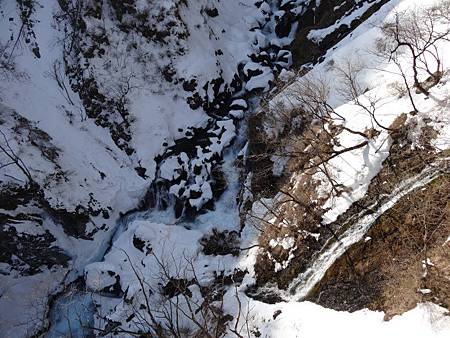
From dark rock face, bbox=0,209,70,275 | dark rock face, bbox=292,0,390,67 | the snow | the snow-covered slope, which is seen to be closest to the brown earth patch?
the snow-covered slope

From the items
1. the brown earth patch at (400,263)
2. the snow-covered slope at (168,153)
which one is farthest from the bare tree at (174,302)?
the brown earth patch at (400,263)

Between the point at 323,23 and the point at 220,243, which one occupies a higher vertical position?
the point at 323,23

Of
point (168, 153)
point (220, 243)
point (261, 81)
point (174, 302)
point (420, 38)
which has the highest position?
point (261, 81)

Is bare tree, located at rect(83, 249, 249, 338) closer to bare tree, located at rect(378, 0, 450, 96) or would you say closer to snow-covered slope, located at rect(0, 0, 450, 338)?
snow-covered slope, located at rect(0, 0, 450, 338)

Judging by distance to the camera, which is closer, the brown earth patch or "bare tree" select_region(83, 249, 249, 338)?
the brown earth patch

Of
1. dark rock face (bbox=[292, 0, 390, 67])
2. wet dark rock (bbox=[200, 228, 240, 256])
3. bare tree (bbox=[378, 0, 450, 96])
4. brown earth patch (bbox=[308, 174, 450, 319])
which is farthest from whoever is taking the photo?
dark rock face (bbox=[292, 0, 390, 67])

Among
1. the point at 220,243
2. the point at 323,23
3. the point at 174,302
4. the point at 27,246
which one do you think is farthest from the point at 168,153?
the point at 323,23

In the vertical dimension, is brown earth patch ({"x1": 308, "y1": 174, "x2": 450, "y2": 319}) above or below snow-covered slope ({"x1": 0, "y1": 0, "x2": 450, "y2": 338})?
below

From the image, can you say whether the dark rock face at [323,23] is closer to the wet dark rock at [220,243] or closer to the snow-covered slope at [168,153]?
the snow-covered slope at [168,153]

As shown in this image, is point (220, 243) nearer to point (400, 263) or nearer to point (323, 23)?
point (400, 263)

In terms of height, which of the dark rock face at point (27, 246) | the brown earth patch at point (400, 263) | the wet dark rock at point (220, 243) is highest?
the dark rock face at point (27, 246)

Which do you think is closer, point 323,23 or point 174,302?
point 174,302

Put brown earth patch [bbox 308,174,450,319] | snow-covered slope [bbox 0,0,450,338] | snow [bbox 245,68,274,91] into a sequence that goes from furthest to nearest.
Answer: snow [bbox 245,68,274,91] → snow-covered slope [bbox 0,0,450,338] → brown earth patch [bbox 308,174,450,319]

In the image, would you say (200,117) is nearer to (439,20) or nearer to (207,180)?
(207,180)
